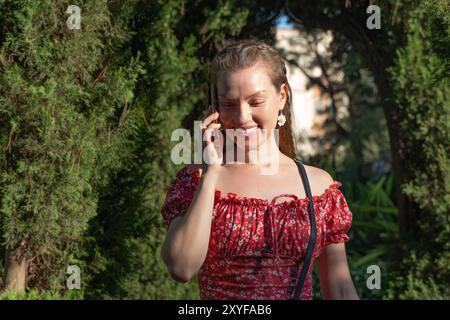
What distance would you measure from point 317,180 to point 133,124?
220 centimetres

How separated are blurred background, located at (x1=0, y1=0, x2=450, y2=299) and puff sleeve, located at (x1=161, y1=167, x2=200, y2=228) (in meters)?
0.69

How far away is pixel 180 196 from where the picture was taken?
2617mm

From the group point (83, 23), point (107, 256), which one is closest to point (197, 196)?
point (83, 23)

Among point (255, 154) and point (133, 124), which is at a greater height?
point (133, 124)

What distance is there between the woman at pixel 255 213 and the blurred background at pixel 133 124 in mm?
524

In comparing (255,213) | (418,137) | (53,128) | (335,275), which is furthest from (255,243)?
(418,137)

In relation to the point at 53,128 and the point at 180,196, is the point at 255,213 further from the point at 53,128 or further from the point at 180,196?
the point at 53,128

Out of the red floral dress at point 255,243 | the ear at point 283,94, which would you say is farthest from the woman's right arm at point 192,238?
the ear at point 283,94

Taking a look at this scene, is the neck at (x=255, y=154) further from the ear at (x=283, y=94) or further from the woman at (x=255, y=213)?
the ear at (x=283, y=94)

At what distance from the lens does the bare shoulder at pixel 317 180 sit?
9.02 feet

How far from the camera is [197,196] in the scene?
2.36m

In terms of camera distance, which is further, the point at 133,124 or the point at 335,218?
the point at 133,124

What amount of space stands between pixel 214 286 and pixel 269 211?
35cm
